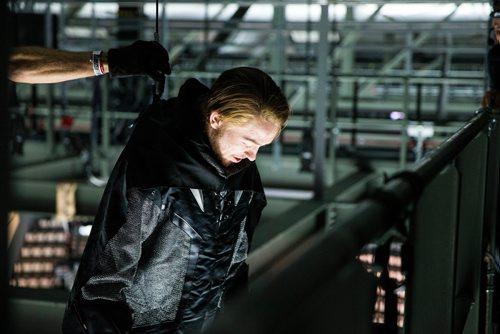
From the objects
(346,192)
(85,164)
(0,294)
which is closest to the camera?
(0,294)

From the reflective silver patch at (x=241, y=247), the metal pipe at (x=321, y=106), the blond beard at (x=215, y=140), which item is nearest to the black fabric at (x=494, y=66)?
the reflective silver patch at (x=241, y=247)

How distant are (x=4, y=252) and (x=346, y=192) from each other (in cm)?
488

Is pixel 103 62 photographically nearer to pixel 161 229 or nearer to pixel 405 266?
pixel 161 229

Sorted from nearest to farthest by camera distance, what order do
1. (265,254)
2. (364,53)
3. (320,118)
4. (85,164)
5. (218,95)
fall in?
(218,95) → (265,254) → (320,118) → (85,164) → (364,53)

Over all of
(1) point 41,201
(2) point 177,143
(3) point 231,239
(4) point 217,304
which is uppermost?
(2) point 177,143

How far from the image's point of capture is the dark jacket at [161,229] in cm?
132

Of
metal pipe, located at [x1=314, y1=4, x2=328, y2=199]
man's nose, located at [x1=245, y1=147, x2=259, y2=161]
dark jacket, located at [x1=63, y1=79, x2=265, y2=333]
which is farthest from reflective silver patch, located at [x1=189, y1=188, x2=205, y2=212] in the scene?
metal pipe, located at [x1=314, y1=4, x2=328, y2=199]

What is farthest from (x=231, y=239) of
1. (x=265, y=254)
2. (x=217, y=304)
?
(x=265, y=254)

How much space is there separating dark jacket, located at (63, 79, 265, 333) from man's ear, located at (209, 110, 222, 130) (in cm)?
3

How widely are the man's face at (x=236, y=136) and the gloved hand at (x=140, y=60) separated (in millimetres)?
216

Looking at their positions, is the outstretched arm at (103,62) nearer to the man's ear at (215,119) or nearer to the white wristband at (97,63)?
the white wristband at (97,63)

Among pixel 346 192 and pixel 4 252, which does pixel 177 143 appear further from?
pixel 346 192

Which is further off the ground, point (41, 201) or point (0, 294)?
point (0, 294)

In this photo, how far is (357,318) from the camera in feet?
2.79
